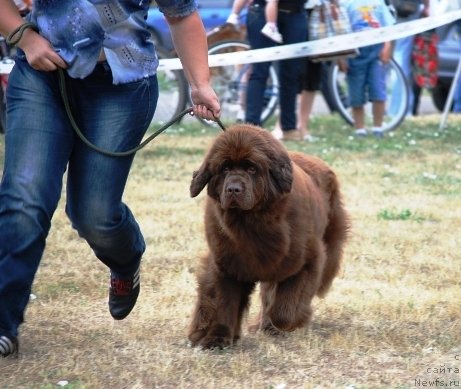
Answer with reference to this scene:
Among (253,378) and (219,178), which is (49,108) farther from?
(253,378)

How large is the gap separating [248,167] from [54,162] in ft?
2.56

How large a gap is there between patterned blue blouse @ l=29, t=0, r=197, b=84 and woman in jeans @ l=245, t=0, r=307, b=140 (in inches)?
238

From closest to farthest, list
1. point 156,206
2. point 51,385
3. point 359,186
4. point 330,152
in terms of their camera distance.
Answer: point 51,385, point 156,206, point 359,186, point 330,152

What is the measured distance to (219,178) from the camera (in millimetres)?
4137

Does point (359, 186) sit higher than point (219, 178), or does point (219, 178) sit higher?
point (219, 178)

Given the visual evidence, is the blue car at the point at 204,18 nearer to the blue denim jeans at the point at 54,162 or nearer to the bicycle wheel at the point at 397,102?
the bicycle wheel at the point at 397,102

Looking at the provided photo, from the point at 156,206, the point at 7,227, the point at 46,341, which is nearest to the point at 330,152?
the point at 156,206

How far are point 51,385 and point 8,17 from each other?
1.32 meters

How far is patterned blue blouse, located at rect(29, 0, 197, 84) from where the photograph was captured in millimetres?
3678

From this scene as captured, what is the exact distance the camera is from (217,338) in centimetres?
430

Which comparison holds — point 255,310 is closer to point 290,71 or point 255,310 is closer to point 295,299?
point 295,299

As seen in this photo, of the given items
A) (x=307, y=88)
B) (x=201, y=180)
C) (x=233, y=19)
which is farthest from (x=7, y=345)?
(x=233, y=19)

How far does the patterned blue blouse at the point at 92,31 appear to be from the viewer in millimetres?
3678

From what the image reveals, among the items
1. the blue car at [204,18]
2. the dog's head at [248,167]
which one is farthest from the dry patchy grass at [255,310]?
the blue car at [204,18]
